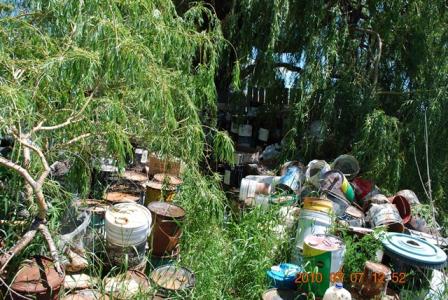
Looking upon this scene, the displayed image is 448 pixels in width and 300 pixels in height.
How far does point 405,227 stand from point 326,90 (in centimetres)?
186

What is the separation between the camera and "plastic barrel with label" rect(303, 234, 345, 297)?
2893mm

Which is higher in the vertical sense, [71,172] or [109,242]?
[71,172]

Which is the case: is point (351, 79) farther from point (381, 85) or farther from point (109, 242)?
point (109, 242)

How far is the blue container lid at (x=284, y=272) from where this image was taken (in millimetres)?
3023

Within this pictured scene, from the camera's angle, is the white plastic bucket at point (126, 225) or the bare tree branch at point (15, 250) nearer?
the bare tree branch at point (15, 250)

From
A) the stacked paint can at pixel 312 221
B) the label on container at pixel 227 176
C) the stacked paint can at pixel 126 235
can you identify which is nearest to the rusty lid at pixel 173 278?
the stacked paint can at pixel 126 235

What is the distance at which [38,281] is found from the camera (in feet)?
8.07

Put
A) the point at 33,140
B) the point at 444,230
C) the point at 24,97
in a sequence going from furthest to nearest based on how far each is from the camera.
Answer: the point at 444,230 < the point at 33,140 < the point at 24,97

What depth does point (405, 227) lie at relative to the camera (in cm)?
416

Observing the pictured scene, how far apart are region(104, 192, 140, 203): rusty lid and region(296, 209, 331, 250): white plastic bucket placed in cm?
150

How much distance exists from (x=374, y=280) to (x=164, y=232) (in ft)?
5.25

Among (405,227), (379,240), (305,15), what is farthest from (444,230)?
(305,15)

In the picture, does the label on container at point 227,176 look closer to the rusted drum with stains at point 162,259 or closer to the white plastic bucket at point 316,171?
the white plastic bucket at point 316,171

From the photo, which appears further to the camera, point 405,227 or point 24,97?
point 405,227
